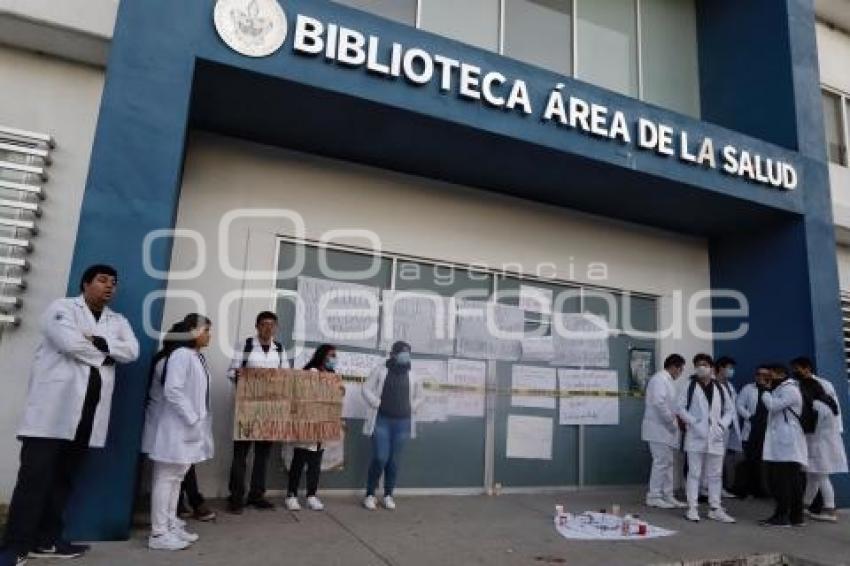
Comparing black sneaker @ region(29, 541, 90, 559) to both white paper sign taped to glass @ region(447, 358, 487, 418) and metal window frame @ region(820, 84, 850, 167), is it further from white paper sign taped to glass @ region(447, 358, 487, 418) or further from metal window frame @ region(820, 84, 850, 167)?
metal window frame @ region(820, 84, 850, 167)

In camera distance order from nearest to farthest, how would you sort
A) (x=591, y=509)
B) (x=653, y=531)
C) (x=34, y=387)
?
(x=34, y=387) < (x=653, y=531) < (x=591, y=509)

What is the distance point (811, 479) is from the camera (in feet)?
23.9

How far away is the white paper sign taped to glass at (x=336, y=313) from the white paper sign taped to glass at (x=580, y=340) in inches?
108

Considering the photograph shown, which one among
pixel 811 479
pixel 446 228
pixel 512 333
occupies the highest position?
pixel 446 228

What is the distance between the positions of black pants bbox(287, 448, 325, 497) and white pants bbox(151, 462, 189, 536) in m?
1.56

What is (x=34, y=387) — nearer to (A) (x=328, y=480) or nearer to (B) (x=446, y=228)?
(A) (x=328, y=480)

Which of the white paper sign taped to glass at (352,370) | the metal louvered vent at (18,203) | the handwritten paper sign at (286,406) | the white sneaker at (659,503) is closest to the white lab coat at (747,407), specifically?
the white sneaker at (659,503)

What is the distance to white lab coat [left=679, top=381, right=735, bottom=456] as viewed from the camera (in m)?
6.73

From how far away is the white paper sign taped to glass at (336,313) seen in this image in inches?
276

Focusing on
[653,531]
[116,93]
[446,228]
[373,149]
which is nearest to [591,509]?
[653,531]

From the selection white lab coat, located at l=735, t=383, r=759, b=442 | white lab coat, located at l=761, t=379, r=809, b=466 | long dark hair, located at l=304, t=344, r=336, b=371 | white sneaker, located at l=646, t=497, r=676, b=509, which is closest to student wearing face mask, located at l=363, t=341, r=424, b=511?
long dark hair, located at l=304, t=344, r=336, b=371

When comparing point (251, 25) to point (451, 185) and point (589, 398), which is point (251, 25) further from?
point (589, 398)

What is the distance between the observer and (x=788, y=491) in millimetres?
6684

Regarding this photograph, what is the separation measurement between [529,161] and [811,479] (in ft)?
17.1
